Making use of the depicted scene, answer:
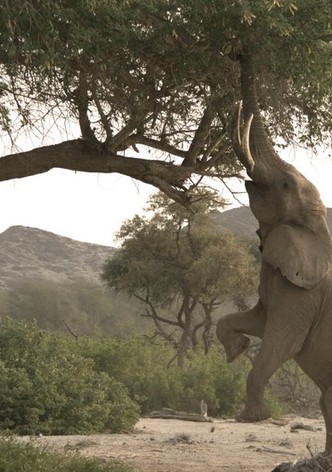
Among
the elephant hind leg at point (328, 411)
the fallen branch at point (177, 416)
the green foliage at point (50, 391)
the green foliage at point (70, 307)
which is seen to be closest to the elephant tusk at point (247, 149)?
the elephant hind leg at point (328, 411)

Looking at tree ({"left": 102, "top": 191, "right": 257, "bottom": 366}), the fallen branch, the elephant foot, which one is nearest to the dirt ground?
the elephant foot

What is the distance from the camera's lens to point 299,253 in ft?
30.5

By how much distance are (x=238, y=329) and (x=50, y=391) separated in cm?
531

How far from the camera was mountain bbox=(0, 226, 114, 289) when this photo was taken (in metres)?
66.3

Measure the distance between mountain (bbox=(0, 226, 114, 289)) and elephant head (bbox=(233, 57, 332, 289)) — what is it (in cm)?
5439

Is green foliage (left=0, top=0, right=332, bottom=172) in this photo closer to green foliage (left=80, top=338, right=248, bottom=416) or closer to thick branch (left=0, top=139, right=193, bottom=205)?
thick branch (left=0, top=139, right=193, bottom=205)

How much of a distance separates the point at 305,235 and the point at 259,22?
7.17 ft

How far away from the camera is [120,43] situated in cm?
1032

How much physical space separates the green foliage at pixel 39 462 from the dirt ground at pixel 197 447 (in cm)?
141

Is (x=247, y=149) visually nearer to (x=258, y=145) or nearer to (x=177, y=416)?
Answer: (x=258, y=145)

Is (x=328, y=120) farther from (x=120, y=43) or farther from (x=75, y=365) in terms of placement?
(x=75, y=365)

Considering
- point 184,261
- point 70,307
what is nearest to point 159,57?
point 184,261

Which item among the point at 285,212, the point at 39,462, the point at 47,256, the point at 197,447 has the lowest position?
the point at 197,447

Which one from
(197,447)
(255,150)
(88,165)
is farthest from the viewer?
(197,447)
